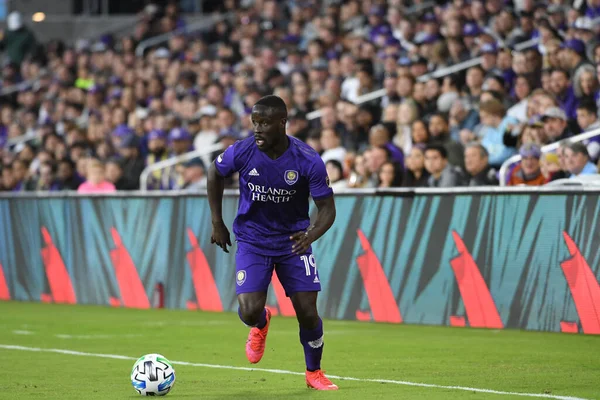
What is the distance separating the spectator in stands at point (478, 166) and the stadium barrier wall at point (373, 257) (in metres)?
0.71

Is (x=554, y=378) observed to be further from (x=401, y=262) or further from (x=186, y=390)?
(x=401, y=262)

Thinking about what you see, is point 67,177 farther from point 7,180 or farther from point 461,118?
point 461,118

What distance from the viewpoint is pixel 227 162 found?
950 cm

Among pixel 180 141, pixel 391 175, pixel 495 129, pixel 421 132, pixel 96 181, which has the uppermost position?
pixel 495 129

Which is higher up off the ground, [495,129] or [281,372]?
[495,129]

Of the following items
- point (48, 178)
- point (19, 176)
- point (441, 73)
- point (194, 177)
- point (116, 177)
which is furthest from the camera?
point (19, 176)

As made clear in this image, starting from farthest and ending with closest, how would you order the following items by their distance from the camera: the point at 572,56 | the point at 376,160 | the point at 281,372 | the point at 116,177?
the point at 116,177
the point at 376,160
the point at 572,56
the point at 281,372

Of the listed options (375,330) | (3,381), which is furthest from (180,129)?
(3,381)

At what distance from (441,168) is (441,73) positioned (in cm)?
394

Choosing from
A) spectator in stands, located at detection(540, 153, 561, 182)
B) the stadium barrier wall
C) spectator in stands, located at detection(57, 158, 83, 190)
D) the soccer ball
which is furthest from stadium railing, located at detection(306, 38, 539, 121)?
the soccer ball

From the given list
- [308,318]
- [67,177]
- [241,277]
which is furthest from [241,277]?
[67,177]

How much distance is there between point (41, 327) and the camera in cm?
1557

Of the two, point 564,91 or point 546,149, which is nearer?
point 546,149

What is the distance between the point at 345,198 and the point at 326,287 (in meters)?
1.21
